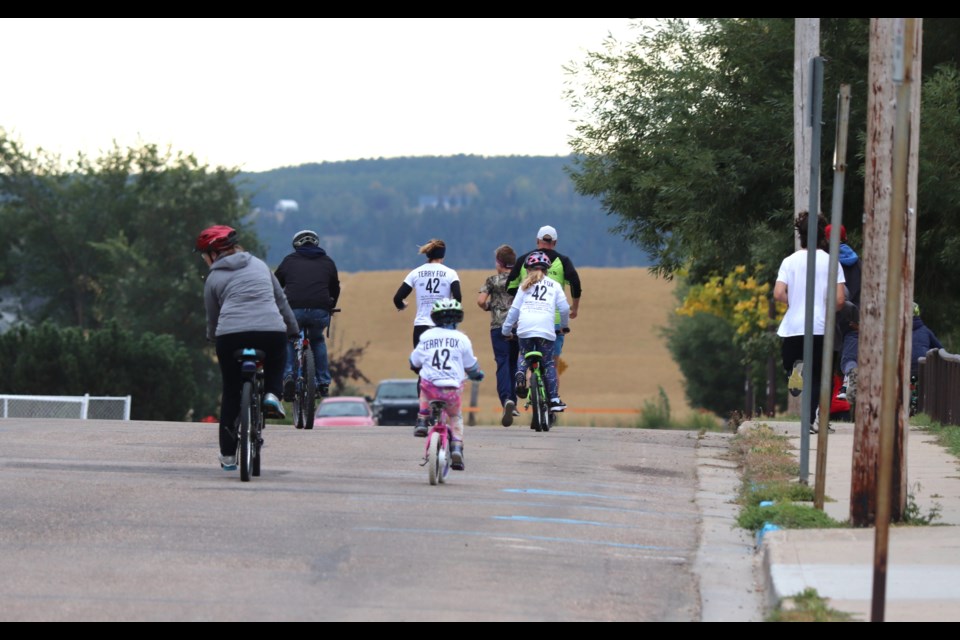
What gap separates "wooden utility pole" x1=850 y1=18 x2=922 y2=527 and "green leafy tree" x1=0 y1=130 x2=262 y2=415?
64352 millimetres

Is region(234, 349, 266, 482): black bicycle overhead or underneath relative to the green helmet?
Result: underneath

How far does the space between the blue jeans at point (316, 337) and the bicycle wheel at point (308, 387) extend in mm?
81

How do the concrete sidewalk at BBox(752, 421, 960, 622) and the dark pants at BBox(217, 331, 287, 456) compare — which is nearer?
the concrete sidewalk at BBox(752, 421, 960, 622)

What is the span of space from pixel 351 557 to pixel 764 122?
21862mm

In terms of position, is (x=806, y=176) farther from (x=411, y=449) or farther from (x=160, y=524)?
(x=160, y=524)

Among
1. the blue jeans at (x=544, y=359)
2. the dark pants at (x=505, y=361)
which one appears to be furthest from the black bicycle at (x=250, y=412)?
the dark pants at (x=505, y=361)

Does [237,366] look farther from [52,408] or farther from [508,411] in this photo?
[52,408]

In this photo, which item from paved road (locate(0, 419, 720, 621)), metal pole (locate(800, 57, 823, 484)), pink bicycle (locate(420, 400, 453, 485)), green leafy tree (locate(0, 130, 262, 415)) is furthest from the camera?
green leafy tree (locate(0, 130, 262, 415))

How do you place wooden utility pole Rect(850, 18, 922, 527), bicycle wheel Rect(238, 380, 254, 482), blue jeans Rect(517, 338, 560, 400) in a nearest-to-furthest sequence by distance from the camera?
wooden utility pole Rect(850, 18, 922, 527) < bicycle wheel Rect(238, 380, 254, 482) < blue jeans Rect(517, 338, 560, 400)

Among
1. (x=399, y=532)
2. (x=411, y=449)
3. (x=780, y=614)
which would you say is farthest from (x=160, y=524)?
(x=411, y=449)

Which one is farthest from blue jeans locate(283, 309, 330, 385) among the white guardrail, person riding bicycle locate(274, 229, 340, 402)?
the white guardrail

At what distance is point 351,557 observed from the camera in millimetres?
9766

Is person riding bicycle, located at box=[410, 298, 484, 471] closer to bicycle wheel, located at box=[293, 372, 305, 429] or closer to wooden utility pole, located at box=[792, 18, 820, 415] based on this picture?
bicycle wheel, located at box=[293, 372, 305, 429]

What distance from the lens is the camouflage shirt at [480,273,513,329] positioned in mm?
19344
